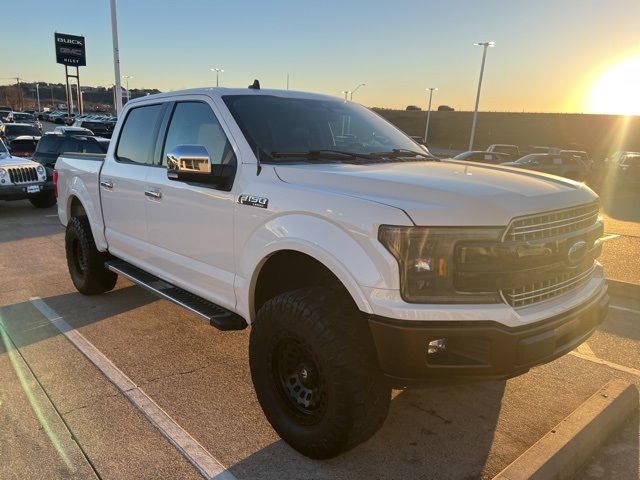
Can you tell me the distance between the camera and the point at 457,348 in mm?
2404

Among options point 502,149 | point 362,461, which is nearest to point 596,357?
point 362,461

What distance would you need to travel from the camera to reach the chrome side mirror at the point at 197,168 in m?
3.10

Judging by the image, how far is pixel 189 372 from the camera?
3789 millimetres

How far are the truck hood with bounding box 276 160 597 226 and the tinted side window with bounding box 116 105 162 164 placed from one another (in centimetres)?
178

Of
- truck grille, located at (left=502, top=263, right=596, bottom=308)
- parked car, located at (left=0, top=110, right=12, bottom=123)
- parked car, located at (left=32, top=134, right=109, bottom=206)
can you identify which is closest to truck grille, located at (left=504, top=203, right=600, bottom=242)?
truck grille, located at (left=502, top=263, right=596, bottom=308)

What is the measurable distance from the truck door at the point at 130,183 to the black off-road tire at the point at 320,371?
193cm

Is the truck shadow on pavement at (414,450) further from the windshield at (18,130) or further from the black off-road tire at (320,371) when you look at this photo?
the windshield at (18,130)

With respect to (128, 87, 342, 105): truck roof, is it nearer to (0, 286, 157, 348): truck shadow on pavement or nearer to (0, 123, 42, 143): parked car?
(0, 286, 157, 348): truck shadow on pavement

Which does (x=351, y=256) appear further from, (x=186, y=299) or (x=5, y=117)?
(x=5, y=117)

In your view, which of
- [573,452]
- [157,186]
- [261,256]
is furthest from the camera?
[157,186]

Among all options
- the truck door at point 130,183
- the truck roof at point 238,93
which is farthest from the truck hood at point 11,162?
the truck roof at point 238,93

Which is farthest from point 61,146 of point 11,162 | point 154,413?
point 154,413

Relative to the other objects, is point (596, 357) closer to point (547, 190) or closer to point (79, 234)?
point (547, 190)

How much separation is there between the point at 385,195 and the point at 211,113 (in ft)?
5.46
